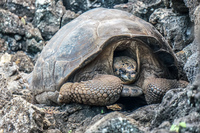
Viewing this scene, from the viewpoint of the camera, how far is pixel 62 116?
288 centimetres

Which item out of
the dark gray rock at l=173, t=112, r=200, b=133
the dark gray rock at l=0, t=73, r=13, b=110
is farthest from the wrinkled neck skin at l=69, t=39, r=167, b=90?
the dark gray rock at l=173, t=112, r=200, b=133

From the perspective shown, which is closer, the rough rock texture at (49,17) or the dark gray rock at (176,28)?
the dark gray rock at (176,28)

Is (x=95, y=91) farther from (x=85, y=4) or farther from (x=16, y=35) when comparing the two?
(x=85, y=4)

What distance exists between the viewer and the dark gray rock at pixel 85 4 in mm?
8844

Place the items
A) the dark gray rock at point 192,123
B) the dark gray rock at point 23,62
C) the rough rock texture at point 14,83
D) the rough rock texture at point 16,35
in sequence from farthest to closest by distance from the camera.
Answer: the rough rock texture at point 16,35 → the dark gray rock at point 23,62 → the rough rock texture at point 14,83 → the dark gray rock at point 192,123

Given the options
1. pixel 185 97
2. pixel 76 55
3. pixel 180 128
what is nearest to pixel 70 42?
pixel 76 55

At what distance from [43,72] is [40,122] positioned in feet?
4.70

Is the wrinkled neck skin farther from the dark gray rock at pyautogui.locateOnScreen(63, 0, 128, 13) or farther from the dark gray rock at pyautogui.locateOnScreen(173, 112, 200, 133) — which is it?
the dark gray rock at pyautogui.locateOnScreen(63, 0, 128, 13)

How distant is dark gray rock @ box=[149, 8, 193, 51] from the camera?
420cm

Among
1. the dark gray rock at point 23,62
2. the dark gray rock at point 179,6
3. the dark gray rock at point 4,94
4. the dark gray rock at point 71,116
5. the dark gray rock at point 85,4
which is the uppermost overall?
the dark gray rock at point 85,4

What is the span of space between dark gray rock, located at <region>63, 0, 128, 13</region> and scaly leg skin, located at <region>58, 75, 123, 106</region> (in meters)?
6.18

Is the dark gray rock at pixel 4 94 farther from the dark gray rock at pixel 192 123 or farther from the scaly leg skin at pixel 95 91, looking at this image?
the dark gray rock at pixel 192 123

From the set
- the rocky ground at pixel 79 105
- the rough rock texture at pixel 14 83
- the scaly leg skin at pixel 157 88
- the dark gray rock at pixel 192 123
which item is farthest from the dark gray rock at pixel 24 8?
the dark gray rock at pixel 192 123

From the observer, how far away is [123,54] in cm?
353
